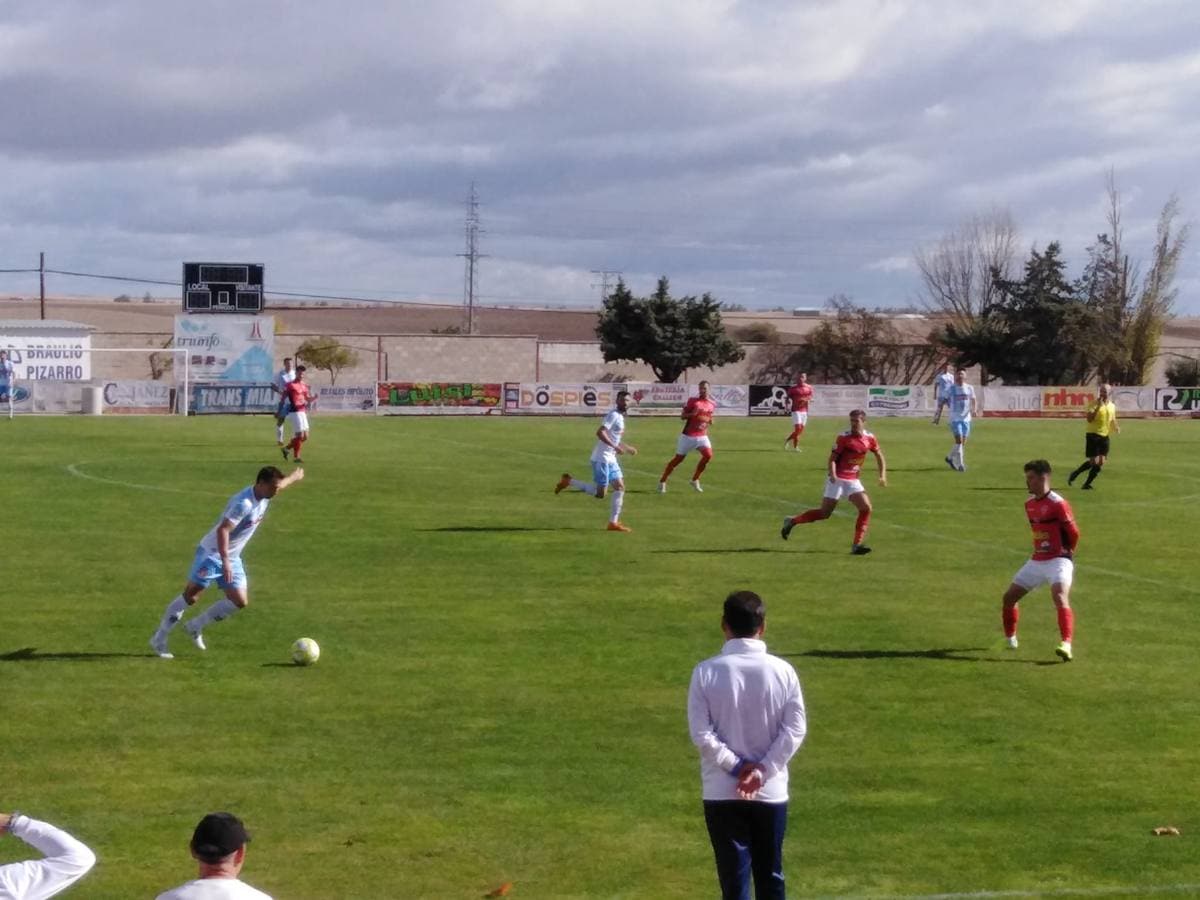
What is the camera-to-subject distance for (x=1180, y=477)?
3831cm

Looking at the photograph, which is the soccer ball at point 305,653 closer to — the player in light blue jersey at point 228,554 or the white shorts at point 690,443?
the player in light blue jersey at point 228,554

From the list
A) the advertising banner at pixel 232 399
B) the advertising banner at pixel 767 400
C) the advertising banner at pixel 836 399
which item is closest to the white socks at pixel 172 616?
the advertising banner at pixel 232 399

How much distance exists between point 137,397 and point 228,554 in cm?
5046

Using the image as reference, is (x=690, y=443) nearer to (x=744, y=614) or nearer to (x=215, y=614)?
(x=215, y=614)

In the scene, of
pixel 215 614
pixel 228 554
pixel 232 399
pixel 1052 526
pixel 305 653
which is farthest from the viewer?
pixel 232 399

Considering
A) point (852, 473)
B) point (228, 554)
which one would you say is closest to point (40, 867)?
point (228, 554)

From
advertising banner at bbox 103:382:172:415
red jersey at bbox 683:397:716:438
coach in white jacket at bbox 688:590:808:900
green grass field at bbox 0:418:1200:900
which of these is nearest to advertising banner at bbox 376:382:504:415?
advertising banner at bbox 103:382:172:415

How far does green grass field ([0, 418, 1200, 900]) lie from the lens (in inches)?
392

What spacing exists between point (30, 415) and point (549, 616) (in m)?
44.7

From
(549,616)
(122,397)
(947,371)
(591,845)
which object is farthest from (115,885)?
(122,397)

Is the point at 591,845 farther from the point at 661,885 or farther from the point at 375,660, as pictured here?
the point at 375,660

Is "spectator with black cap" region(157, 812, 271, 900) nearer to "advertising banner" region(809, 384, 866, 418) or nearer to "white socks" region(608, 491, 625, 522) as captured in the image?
"white socks" region(608, 491, 625, 522)

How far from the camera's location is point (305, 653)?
15.1 metres

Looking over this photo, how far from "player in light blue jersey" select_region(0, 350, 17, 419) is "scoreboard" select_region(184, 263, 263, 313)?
9.04 m
